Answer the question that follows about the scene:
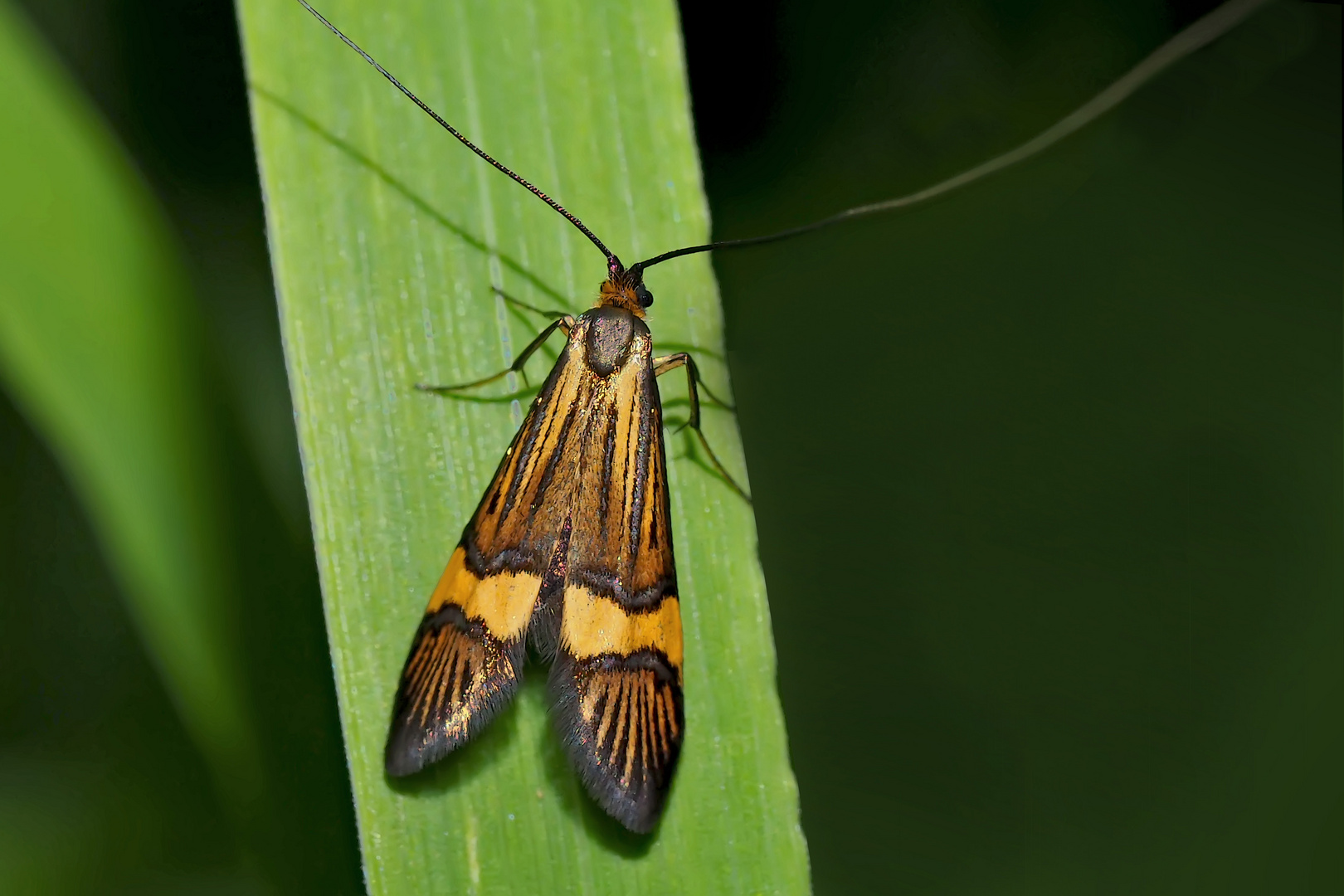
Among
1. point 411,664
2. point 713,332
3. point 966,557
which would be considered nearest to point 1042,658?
point 966,557

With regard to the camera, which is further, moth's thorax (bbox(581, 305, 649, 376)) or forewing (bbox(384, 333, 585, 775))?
moth's thorax (bbox(581, 305, 649, 376))

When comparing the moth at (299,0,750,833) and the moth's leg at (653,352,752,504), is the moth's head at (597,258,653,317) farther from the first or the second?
the moth's leg at (653,352,752,504)

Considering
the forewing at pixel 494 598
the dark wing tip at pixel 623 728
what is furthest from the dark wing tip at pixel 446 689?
the dark wing tip at pixel 623 728

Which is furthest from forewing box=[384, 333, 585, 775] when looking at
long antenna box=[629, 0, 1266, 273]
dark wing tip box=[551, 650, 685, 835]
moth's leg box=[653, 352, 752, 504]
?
long antenna box=[629, 0, 1266, 273]

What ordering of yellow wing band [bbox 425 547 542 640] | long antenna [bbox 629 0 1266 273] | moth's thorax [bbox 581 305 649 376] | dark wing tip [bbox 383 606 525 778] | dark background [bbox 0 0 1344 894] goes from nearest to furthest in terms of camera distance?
dark wing tip [bbox 383 606 525 778] < yellow wing band [bbox 425 547 542 640] < moth's thorax [bbox 581 305 649 376] < dark background [bbox 0 0 1344 894] < long antenna [bbox 629 0 1266 273]

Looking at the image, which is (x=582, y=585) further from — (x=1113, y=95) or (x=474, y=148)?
(x=1113, y=95)

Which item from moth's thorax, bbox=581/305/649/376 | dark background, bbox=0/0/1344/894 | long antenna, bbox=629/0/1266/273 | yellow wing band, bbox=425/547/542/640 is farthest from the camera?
long antenna, bbox=629/0/1266/273

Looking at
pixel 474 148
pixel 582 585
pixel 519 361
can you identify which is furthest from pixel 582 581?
pixel 474 148
